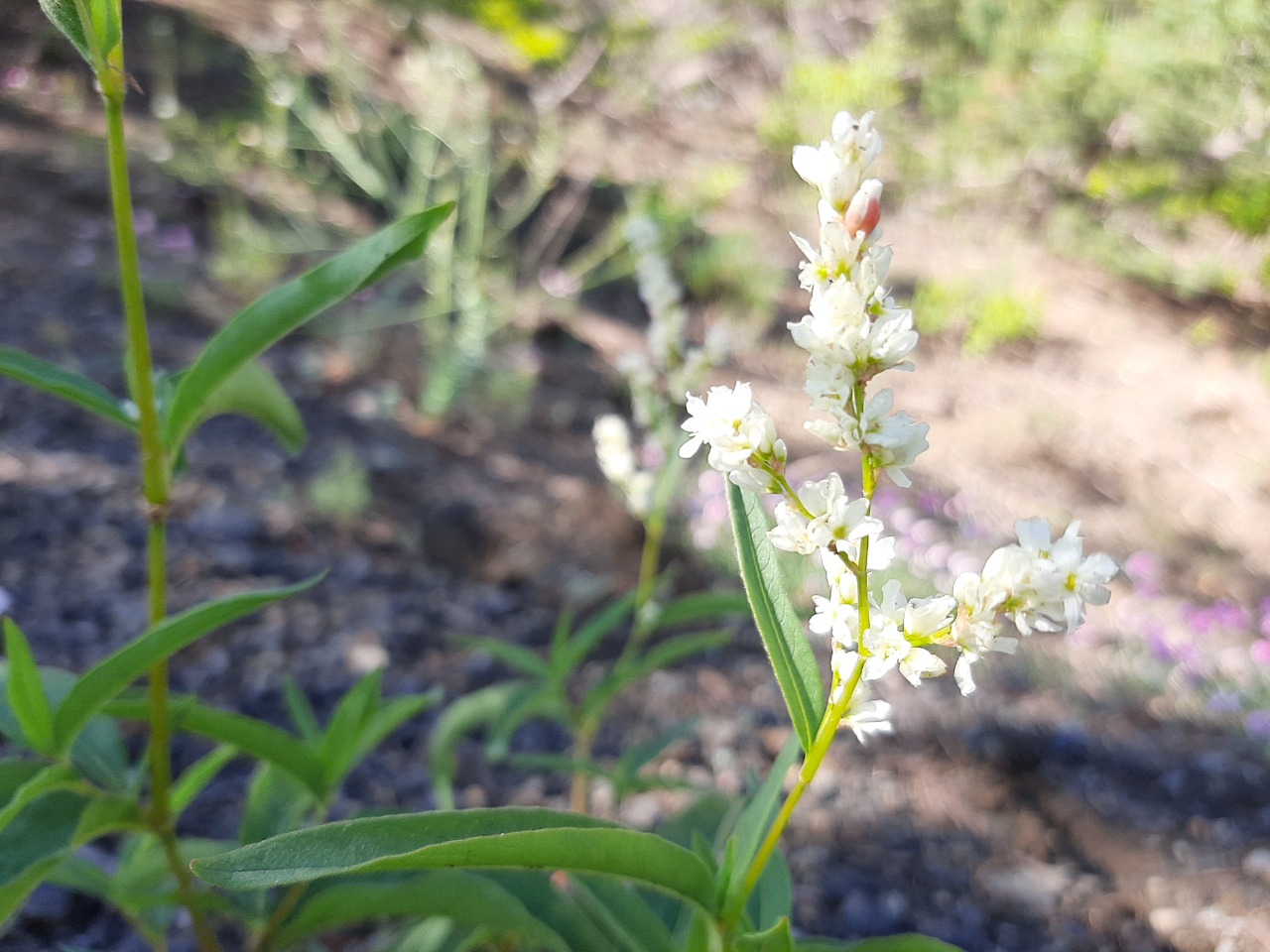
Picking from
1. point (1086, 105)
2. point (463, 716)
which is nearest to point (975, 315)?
point (1086, 105)

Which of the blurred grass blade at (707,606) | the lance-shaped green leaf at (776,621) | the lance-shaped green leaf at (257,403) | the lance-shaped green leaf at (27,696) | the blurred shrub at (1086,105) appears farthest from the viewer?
the blurred shrub at (1086,105)

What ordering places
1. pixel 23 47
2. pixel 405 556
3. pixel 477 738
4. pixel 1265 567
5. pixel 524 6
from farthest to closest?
pixel 524 6, pixel 23 47, pixel 1265 567, pixel 405 556, pixel 477 738

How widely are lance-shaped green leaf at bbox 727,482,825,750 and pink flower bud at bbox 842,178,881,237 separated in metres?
0.19

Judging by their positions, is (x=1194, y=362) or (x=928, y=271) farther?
(x=928, y=271)

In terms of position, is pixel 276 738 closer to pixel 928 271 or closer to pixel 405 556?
pixel 405 556

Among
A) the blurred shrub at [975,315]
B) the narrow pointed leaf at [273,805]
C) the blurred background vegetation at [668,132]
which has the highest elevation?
the blurred background vegetation at [668,132]

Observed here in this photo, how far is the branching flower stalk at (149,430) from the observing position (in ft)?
2.09

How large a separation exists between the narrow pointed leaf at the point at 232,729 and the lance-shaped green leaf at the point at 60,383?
9.5 inches

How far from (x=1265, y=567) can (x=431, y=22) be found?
5.46 meters

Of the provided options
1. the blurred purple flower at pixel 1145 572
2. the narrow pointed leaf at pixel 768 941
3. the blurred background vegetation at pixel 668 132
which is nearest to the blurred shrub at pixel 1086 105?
the blurred background vegetation at pixel 668 132

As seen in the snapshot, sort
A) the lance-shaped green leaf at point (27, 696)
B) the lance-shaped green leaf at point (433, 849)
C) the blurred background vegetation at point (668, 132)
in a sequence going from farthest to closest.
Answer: the blurred background vegetation at point (668, 132)
the lance-shaped green leaf at point (27, 696)
the lance-shaped green leaf at point (433, 849)

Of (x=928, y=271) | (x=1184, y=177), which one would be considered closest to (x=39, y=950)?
(x=928, y=271)

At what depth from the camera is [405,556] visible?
6.56 ft

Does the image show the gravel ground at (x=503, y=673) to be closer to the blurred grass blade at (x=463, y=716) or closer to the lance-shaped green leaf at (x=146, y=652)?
the blurred grass blade at (x=463, y=716)
